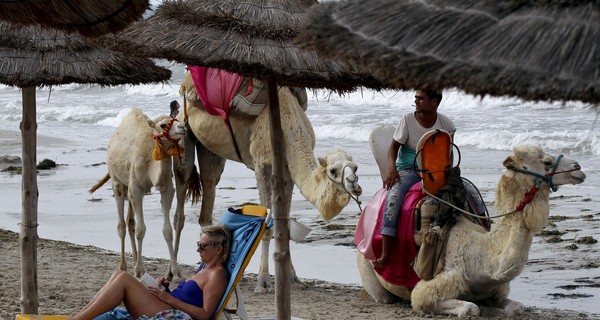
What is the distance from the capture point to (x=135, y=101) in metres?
44.3

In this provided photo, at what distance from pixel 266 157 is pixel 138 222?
1675mm

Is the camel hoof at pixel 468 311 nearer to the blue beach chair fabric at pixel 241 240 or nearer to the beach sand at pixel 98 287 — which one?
the beach sand at pixel 98 287

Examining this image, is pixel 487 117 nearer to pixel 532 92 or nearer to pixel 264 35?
pixel 264 35

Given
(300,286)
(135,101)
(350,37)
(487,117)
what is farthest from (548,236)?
(135,101)

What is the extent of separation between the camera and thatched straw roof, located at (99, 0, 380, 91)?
776 centimetres

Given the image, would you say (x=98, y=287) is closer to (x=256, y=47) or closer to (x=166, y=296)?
(x=166, y=296)

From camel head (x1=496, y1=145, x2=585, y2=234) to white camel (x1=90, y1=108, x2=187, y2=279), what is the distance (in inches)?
149

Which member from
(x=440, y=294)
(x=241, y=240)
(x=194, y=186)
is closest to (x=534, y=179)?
(x=440, y=294)

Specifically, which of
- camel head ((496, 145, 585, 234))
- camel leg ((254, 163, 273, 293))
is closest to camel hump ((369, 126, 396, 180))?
camel leg ((254, 163, 273, 293))

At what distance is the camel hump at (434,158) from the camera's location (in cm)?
1027

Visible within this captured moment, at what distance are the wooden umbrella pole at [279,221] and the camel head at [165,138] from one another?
3733mm

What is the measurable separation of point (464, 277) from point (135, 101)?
3511 cm

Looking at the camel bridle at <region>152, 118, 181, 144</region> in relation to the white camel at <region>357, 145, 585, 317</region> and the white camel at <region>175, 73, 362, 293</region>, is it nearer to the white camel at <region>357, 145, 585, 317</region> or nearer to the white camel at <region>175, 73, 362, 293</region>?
the white camel at <region>175, 73, 362, 293</region>

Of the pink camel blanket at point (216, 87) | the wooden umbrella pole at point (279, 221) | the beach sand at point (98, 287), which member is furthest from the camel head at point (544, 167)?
the pink camel blanket at point (216, 87)
